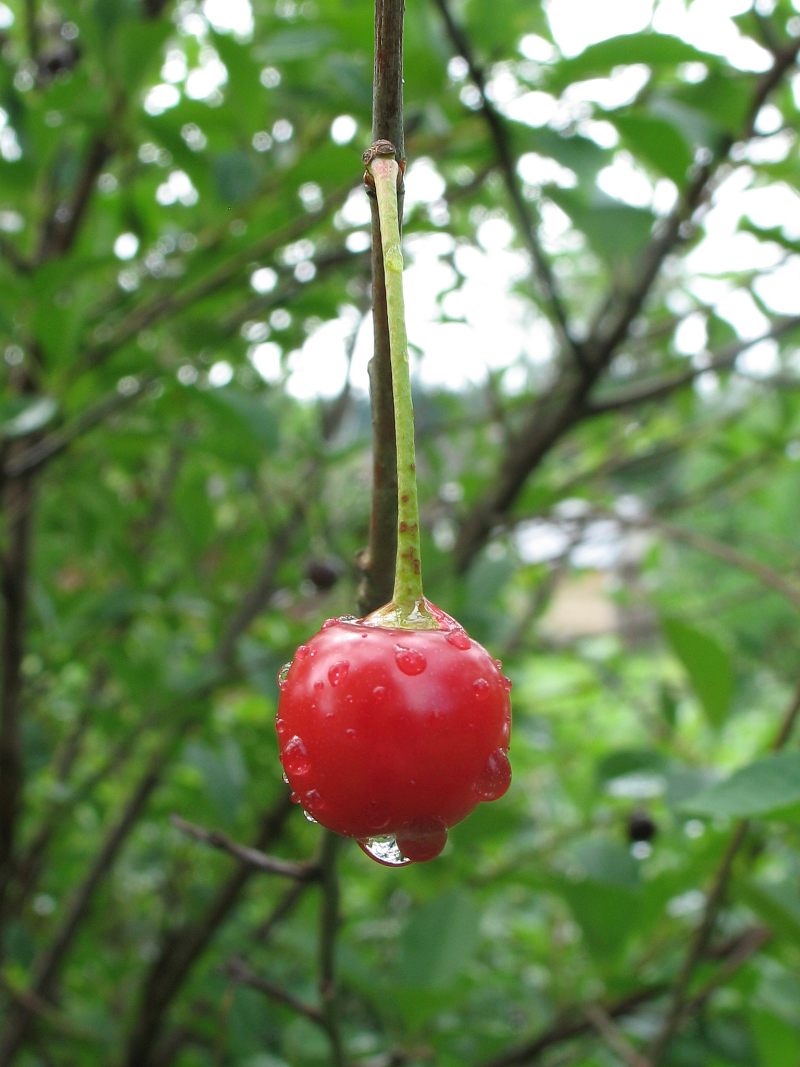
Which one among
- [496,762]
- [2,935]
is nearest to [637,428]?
[2,935]

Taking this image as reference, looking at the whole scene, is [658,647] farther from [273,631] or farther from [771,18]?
[771,18]

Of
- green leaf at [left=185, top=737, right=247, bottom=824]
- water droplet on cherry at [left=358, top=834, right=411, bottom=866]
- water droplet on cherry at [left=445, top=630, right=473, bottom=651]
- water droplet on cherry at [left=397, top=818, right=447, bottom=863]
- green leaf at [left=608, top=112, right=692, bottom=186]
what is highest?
green leaf at [left=608, top=112, right=692, bottom=186]

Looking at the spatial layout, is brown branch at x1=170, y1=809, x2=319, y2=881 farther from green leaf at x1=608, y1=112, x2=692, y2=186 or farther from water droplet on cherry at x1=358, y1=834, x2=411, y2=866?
green leaf at x1=608, y1=112, x2=692, y2=186

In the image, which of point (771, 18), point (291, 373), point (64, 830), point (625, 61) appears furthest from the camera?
point (291, 373)

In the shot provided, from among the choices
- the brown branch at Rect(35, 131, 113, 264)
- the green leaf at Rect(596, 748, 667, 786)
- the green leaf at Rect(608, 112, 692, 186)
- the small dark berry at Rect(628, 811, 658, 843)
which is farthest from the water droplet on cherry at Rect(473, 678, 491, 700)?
the small dark berry at Rect(628, 811, 658, 843)

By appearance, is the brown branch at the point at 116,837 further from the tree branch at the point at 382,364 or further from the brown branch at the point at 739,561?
the tree branch at the point at 382,364

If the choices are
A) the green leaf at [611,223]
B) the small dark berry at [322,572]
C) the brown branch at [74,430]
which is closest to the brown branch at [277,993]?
the brown branch at [74,430]

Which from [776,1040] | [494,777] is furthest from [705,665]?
[494,777]
